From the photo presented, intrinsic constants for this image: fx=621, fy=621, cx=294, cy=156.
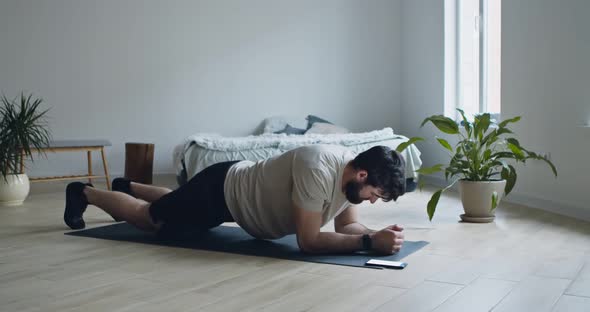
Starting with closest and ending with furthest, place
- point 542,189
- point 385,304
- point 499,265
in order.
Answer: point 385,304
point 499,265
point 542,189

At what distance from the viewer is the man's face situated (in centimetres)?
258

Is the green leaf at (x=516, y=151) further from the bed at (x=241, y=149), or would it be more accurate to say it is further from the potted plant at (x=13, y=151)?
the potted plant at (x=13, y=151)

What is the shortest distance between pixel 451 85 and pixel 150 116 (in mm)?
3135

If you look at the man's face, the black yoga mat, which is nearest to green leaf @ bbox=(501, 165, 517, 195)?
the black yoga mat

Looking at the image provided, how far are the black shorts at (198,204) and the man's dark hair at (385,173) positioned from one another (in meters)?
0.77

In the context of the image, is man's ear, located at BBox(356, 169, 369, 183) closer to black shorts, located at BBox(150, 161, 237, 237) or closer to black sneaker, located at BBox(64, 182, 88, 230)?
black shorts, located at BBox(150, 161, 237, 237)

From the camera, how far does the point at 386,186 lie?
2.54 metres

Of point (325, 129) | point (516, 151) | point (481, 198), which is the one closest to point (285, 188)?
point (481, 198)

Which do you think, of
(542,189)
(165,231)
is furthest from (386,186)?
(542,189)

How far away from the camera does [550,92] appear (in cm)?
422

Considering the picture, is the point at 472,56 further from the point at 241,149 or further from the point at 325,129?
the point at 241,149

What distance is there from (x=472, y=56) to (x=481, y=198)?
249 cm

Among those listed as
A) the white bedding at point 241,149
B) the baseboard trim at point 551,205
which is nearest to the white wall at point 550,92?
the baseboard trim at point 551,205

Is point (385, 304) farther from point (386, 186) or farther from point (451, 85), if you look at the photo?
point (451, 85)
